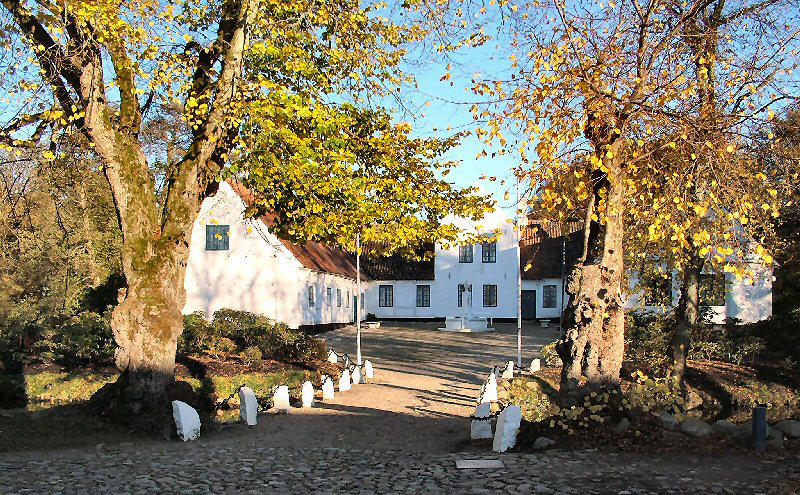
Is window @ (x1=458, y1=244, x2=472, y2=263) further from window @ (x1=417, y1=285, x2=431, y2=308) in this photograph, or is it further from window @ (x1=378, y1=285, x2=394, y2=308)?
window @ (x1=378, y1=285, x2=394, y2=308)

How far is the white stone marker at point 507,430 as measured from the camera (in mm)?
8594

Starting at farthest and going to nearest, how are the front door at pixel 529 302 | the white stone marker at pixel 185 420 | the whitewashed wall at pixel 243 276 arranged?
the front door at pixel 529 302, the whitewashed wall at pixel 243 276, the white stone marker at pixel 185 420

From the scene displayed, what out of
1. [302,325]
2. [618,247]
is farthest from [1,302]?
[618,247]

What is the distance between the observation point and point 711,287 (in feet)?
88.5

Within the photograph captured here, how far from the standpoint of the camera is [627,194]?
385 inches

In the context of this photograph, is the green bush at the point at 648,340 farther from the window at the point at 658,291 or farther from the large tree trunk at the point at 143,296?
the large tree trunk at the point at 143,296

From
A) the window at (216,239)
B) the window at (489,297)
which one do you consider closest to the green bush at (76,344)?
the window at (216,239)

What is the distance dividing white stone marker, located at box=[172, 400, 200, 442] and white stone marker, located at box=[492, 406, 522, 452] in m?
4.53

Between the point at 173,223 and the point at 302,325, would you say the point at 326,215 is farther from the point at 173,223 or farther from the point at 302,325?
the point at 302,325

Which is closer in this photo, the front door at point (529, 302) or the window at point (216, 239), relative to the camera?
the window at point (216, 239)

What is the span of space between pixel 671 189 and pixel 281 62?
23.1 feet

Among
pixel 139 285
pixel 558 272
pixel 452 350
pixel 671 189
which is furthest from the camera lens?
pixel 558 272

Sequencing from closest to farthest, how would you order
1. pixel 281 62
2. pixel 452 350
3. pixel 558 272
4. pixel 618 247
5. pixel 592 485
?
pixel 592 485 < pixel 618 247 < pixel 281 62 < pixel 452 350 < pixel 558 272

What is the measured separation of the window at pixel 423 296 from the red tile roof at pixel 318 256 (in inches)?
183
